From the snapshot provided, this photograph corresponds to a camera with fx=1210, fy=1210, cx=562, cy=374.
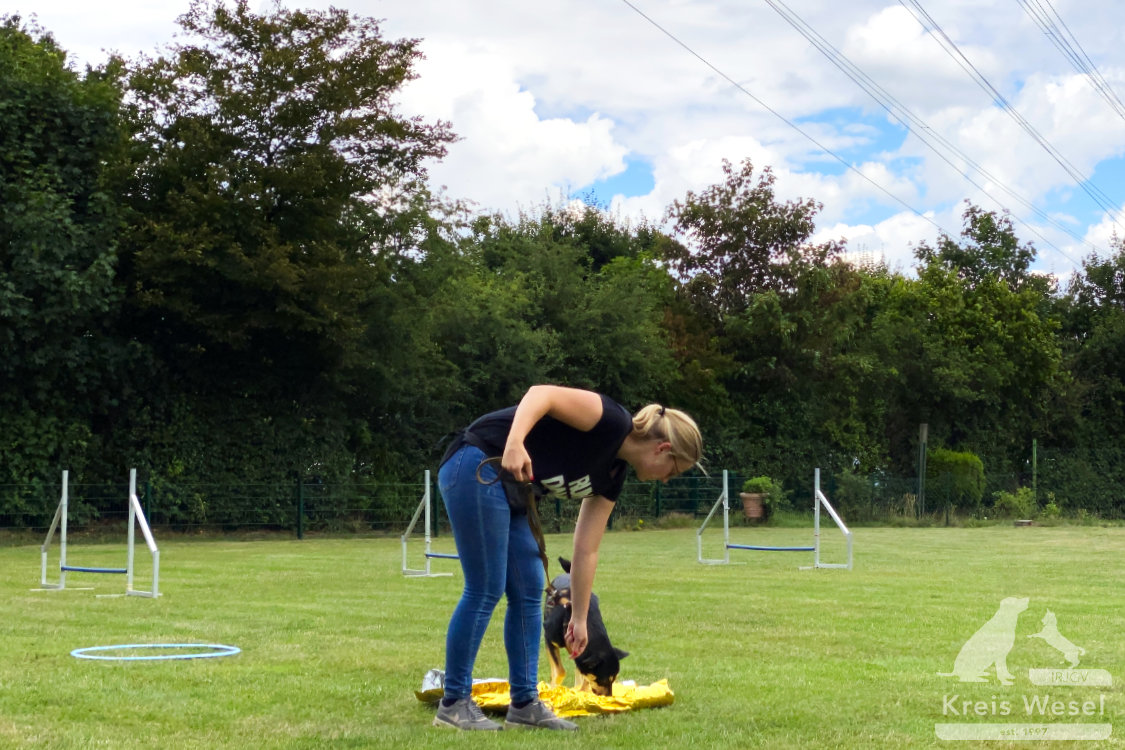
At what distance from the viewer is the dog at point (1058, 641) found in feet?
21.7

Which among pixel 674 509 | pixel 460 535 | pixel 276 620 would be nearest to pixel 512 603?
pixel 460 535

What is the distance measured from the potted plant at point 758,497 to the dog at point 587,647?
20.8 m

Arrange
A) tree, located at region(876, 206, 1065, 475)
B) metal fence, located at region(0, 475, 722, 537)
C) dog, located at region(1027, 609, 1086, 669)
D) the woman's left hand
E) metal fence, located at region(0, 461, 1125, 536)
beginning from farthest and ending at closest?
tree, located at region(876, 206, 1065, 475)
metal fence, located at region(0, 461, 1125, 536)
metal fence, located at region(0, 475, 722, 537)
dog, located at region(1027, 609, 1086, 669)
the woman's left hand

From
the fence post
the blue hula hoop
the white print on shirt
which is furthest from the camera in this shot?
the fence post

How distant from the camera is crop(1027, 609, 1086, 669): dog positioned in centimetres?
661

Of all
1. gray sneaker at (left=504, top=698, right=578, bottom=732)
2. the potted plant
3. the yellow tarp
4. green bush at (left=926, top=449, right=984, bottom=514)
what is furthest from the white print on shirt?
green bush at (left=926, top=449, right=984, bottom=514)

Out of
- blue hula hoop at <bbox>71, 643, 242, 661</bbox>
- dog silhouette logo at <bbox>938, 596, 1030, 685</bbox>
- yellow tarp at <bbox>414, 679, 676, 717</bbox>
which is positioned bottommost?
blue hula hoop at <bbox>71, 643, 242, 661</bbox>

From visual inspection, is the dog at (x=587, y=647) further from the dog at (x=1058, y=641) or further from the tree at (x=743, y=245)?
the tree at (x=743, y=245)

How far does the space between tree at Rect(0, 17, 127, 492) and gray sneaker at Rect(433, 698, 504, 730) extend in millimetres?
15168

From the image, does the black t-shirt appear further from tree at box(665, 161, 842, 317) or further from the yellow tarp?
tree at box(665, 161, 842, 317)

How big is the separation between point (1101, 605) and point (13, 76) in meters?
Result: 17.0

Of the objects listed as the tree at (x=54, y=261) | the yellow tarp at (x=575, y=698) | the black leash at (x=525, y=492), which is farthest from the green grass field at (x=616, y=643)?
the tree at (x=54, y=261)

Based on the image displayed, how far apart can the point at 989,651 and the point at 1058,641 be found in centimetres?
65

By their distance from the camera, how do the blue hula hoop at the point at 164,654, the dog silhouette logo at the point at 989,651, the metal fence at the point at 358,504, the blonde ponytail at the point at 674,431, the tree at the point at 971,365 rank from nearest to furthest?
the blonde ponytail at the point at 674,431 < the dog silhouette logo at the point at 989,651 < the blue hula hoop at the point at 164,654 < the metal fence at the point at 358,504 < the tree at the point at 971,365
